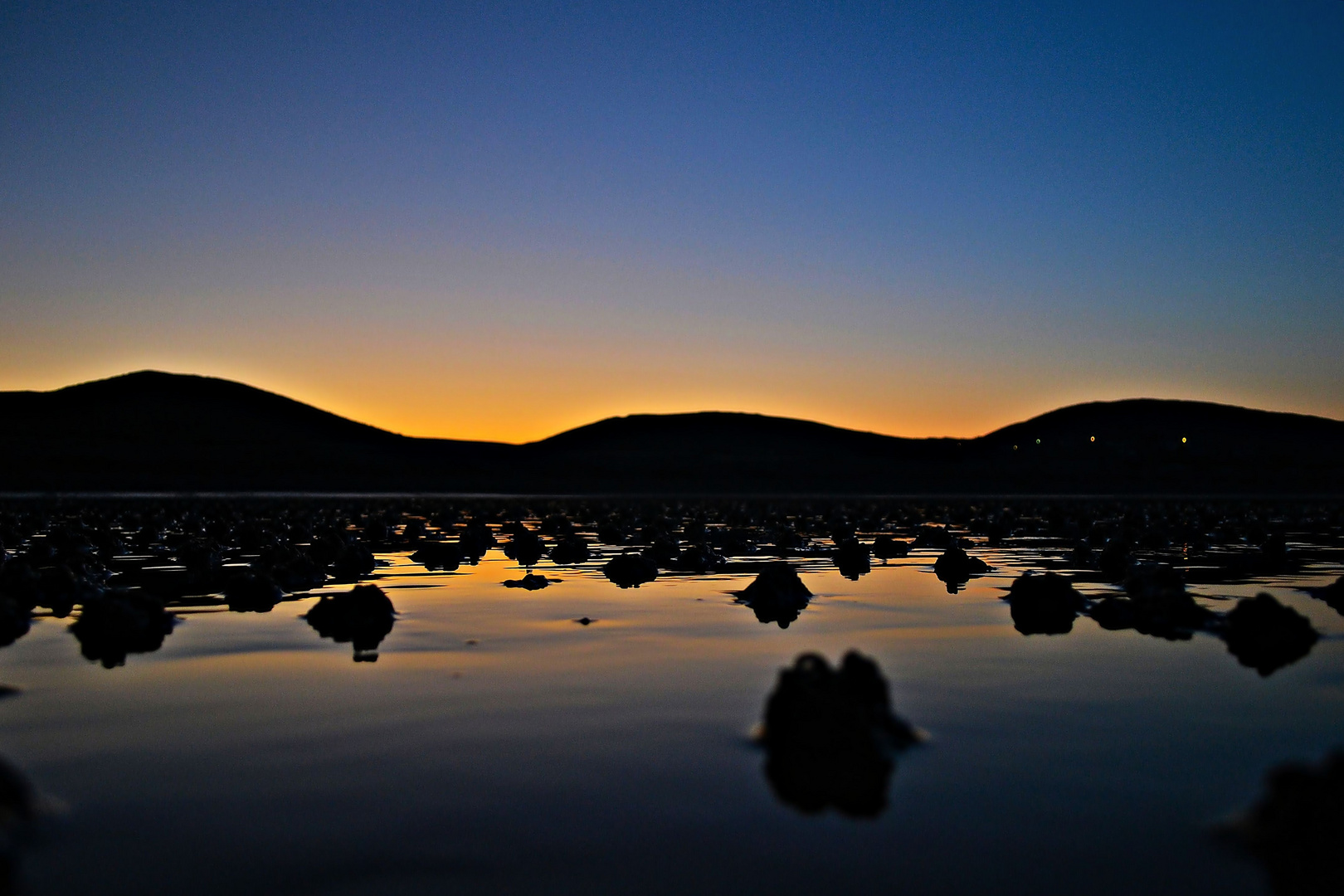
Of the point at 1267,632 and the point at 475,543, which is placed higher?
the point at 475,543

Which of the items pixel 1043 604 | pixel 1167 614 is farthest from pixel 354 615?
pixel 1167 614

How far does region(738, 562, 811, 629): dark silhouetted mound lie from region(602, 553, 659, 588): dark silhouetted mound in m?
2.89

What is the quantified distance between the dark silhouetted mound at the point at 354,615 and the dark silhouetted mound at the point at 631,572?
214 inches

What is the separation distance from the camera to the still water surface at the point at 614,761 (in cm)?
423

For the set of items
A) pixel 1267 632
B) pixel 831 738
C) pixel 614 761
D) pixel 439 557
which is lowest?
pixel 614 761

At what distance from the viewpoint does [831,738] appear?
5773 millimetres

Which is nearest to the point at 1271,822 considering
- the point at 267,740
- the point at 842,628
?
the point at 267,740

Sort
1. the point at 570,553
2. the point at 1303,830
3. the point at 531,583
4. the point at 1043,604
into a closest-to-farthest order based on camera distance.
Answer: the point at 1303,830, the point at 1043,604, the point at 531,583, the point at 570,553

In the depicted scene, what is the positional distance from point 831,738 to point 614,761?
45.8 inches

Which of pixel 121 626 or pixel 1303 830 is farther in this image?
pixel 121 626

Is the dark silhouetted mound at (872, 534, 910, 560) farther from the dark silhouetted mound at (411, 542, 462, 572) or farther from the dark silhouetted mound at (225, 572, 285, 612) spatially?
the dark silhouetted mound at (225, 572, 285, 612)

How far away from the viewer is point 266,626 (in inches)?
437

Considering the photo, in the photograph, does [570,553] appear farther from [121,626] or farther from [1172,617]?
[1172,617]

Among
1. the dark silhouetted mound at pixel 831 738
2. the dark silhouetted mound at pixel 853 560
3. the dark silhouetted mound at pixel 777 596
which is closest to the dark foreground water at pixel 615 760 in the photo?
the dark silhouetted mound at pixel 831 738
